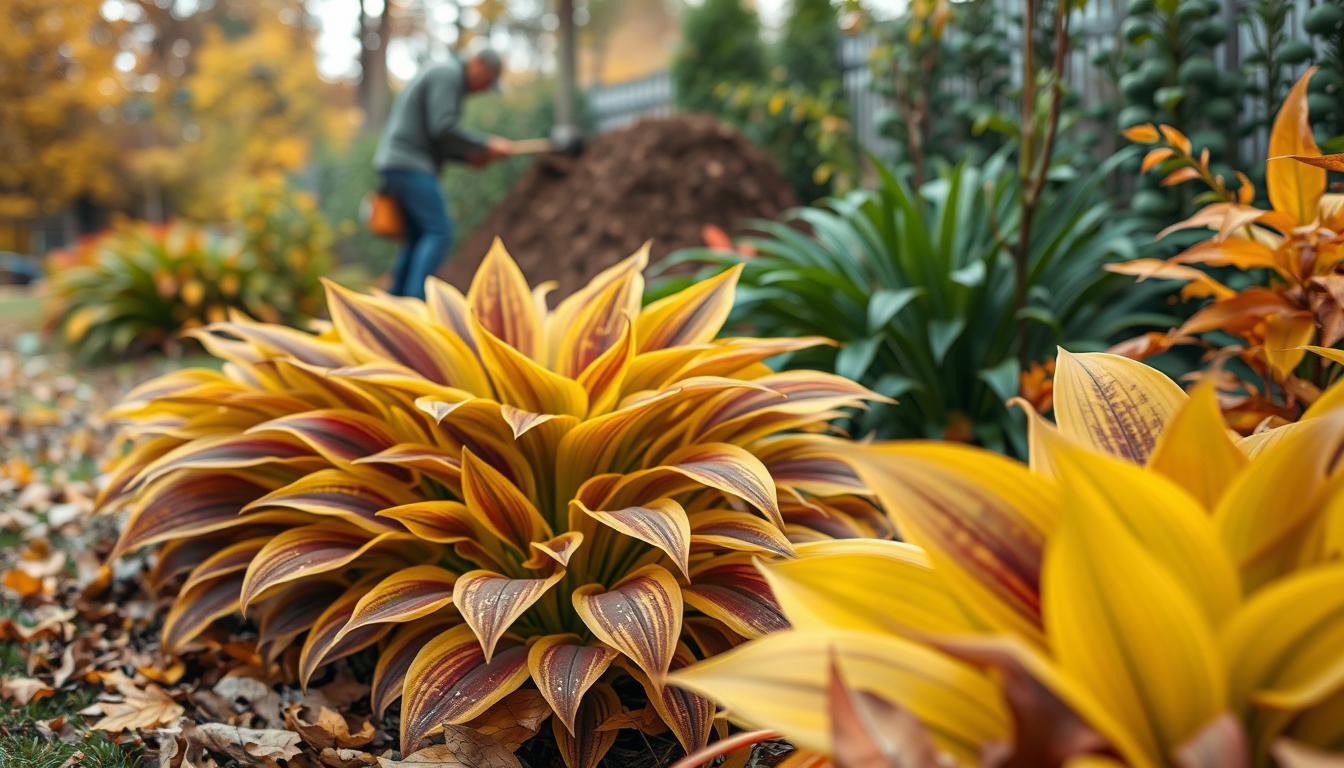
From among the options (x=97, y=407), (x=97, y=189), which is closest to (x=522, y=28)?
(x=97, y=189)

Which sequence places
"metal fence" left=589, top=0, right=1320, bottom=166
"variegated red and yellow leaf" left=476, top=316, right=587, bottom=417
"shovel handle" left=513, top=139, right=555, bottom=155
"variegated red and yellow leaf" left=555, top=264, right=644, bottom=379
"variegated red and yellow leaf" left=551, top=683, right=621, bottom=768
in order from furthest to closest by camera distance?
"shovel handle" left=513, top=139, right=555, bottom=155
"metal fence" left=589, top=0, right=1320, bottom=166
"variegated red and yellow leaf" left=555, top=264, right=644, bottom=379
"variegated red and yellow leaf" left=476, top=316, right=587, bottom=417
"variegated red and yellow leaf" left=551, top=683, right=621, bottom=768

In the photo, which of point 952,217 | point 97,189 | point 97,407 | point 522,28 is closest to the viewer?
point 952,217

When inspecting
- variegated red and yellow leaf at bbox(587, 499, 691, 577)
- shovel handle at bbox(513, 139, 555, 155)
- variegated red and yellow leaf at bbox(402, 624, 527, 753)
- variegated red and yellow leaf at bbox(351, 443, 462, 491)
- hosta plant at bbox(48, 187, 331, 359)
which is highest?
shovel handle at bbox(513, 139, 555, 155)

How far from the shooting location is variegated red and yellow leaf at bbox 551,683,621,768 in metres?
1.39

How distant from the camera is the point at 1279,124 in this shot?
1689mm

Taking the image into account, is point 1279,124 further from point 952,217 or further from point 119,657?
point 119,657

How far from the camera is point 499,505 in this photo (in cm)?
153

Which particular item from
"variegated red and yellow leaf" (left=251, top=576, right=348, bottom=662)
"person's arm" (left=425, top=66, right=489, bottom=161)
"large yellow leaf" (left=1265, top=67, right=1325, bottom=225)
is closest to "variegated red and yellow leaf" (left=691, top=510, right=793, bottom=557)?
"variegated red and yellow leaf" (left=251, top=576, right=348, bottom=662)

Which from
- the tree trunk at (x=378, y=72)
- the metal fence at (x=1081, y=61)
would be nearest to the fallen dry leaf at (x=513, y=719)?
the metal fence at (x=1081, y=61)

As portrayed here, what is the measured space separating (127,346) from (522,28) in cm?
1807

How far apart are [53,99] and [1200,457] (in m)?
21.5

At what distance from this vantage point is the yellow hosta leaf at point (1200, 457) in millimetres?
808

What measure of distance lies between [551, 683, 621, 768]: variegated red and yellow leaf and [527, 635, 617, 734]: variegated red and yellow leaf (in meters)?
Answer: 0.04

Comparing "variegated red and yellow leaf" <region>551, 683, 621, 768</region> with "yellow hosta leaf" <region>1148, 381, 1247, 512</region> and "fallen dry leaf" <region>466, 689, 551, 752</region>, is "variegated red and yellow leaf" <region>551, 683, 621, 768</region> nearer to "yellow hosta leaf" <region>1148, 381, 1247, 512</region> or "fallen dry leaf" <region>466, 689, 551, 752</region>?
"fallen dry leaf" <region>466, 689, 551, 752</region>
